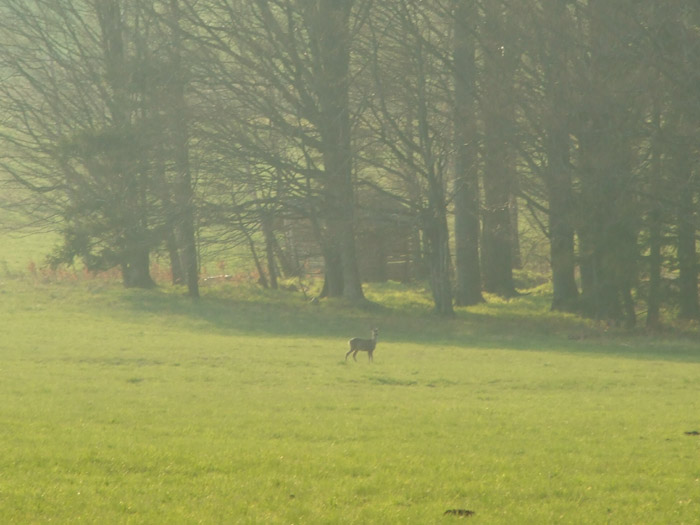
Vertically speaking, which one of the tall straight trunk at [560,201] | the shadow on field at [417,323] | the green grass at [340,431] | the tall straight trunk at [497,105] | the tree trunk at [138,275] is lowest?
the green grass at [340,431]

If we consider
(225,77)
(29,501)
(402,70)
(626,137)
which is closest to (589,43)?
(626,137)

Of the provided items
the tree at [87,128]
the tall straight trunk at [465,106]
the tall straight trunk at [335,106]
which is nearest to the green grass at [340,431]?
the tall straight trunk at [465,106]

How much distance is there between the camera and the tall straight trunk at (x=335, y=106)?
35219mm

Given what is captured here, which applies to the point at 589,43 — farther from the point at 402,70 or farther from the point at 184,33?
the point at 184,33

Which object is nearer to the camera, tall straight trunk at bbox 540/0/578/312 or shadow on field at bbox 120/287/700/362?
shadow on field at bbox 120/287/700/362

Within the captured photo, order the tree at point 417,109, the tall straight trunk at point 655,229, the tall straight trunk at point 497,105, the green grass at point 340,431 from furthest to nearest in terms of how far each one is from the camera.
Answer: the tree at point 417,109 < the tall straight trunk at point 497,105 < the tall straight trunk at point 655,229 < the green grass at point 340,431

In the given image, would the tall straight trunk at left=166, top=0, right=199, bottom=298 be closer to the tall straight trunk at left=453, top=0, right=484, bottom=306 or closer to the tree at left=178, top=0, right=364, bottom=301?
the tree at left=178, top=0, right=364, bottom=301

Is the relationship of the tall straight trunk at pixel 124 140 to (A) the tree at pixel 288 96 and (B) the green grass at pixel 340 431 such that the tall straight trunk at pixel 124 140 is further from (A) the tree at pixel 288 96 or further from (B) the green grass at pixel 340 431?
(B) the green grass at pixel 340 431

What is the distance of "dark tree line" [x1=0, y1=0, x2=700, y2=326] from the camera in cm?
3031

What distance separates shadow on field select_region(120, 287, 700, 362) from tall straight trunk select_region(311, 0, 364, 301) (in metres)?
4.03

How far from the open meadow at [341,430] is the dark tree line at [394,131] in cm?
576

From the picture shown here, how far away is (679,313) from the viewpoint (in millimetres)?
33375

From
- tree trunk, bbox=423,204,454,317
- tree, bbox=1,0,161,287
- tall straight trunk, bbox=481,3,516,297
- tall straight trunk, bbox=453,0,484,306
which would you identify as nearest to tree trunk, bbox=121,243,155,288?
tree, bbox=1,0,161,287

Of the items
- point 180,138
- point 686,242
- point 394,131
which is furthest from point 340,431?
point 180,138
